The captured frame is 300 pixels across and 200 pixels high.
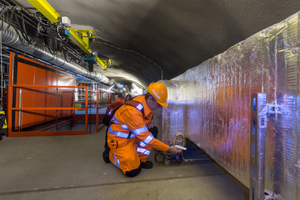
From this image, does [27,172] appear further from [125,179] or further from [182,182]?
[182,182]

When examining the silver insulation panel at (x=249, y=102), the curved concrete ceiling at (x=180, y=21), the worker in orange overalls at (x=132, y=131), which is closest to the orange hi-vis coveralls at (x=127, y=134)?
the worker in orange overalls at (x=132, y=131)

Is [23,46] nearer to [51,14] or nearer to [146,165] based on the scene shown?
[51,14]

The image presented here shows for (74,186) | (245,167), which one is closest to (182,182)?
(245,167)

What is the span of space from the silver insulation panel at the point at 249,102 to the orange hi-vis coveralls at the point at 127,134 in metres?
0.74

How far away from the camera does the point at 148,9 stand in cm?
303

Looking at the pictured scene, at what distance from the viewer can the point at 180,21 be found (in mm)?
3002

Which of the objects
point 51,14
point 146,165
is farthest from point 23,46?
point 146,165

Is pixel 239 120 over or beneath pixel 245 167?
over

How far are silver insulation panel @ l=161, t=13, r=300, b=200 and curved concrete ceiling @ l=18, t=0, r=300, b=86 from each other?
1275mm

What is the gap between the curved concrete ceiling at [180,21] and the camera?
2043 millimetres

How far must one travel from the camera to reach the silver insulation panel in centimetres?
78

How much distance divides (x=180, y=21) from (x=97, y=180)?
135 inches

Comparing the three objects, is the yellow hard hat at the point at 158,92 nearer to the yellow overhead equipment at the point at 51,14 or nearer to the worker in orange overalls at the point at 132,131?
the worker in orange overalls at the point at 132,131

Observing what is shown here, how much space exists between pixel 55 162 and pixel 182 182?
217 cm
